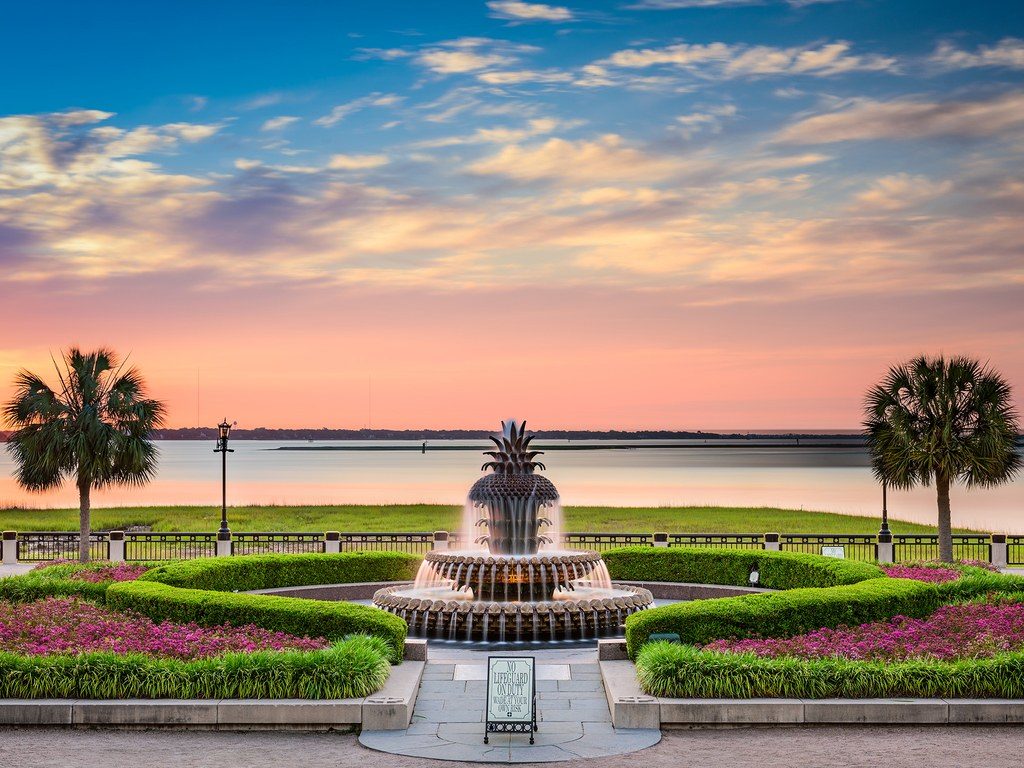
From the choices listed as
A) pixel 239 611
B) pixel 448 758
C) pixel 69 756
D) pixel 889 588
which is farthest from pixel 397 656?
pixel 889 588

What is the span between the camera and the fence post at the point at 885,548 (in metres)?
34.8

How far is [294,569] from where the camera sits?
2652 centimetres

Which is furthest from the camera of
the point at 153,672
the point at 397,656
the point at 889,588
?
the point at 889,588

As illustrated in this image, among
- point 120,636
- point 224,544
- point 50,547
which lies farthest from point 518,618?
point 50,547

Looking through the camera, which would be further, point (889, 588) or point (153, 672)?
point (889, 588)

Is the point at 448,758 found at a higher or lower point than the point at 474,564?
lower

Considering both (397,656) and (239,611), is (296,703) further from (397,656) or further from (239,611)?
(239,611)

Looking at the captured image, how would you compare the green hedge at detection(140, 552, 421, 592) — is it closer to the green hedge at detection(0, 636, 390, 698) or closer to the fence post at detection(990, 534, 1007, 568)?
the green hedge at detection(0, 636, 390, 698)

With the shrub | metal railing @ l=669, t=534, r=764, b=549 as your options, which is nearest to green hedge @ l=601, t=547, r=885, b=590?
metal railing @ l=669, t=534, r=764, b=549

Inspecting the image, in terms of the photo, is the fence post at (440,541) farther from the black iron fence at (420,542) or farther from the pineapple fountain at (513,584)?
the pineapple fountain at (513,584)

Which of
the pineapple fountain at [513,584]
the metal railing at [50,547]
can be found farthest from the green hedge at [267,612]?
the metal railing at [50,547]

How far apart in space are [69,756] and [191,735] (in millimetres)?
1461

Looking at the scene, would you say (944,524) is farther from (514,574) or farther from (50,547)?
(50,547)

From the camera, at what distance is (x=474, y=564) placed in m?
21.4
